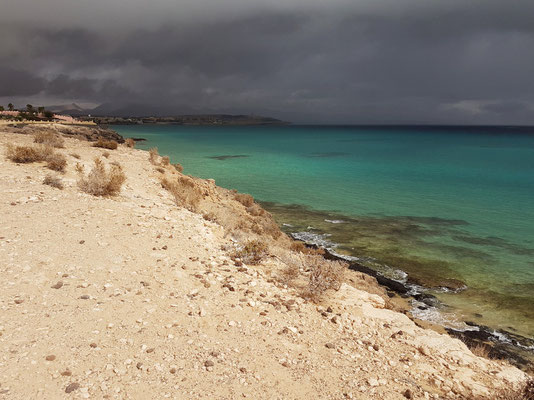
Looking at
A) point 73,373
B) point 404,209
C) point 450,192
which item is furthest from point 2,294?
point 450,192

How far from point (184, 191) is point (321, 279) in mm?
9585

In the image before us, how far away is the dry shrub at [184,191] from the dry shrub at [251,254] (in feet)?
15.4

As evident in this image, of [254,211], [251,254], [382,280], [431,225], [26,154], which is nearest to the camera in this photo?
[251,254]

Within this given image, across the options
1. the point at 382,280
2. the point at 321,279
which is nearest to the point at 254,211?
the point at 382,280

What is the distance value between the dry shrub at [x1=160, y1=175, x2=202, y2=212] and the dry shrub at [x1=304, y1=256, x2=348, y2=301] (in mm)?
6284

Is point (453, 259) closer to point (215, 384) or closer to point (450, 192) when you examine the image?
point (215, 384)

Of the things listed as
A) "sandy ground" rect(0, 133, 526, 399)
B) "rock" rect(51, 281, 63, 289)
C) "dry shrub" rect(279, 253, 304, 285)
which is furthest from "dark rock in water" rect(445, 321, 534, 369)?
"rock" rect(51, 281, 63, 289)

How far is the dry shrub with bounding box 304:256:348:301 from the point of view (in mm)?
7104

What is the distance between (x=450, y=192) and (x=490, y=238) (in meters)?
15.9

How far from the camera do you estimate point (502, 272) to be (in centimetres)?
1497

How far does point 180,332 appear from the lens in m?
5.33

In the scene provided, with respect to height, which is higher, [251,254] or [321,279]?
[251,254]

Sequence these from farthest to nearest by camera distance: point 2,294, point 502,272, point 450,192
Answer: point 450,192 → point 502,272 → point 2,294

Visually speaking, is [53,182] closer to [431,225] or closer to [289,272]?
[289,272]
